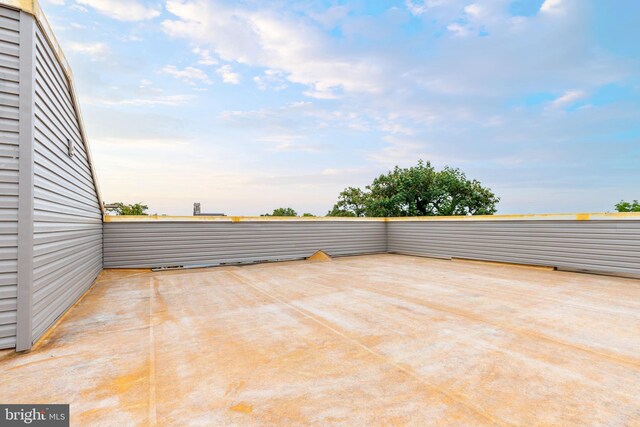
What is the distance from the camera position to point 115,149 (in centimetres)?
995

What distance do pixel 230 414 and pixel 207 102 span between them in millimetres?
10070

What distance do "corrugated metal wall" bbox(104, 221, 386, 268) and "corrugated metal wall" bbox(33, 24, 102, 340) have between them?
2.38 metres

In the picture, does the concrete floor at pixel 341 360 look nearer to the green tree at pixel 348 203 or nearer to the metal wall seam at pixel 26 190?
the metal wall seam at pixel 26 190

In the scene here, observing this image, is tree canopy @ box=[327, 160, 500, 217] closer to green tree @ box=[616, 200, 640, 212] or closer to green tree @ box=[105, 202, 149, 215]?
green tree @ box=[616, 200, 640, 212]

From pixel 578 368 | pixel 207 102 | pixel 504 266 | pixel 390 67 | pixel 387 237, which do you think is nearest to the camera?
pixel 578 368

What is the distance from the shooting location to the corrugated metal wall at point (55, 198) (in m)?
3.11

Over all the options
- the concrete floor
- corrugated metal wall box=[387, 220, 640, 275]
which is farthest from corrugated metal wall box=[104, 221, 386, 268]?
the concrete floor

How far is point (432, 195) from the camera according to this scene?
57.5 ft

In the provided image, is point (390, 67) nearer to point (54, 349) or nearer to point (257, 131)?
point (257, 131)

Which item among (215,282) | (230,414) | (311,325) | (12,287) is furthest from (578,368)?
(215,282)

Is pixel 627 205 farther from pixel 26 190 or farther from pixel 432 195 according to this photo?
pixel 26 190

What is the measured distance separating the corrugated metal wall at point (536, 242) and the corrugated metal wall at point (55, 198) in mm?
10526

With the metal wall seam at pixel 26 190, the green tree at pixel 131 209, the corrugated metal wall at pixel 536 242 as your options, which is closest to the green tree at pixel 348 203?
the corrugated metal wall at pixel 536 242

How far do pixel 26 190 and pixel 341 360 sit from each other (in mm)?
3527
